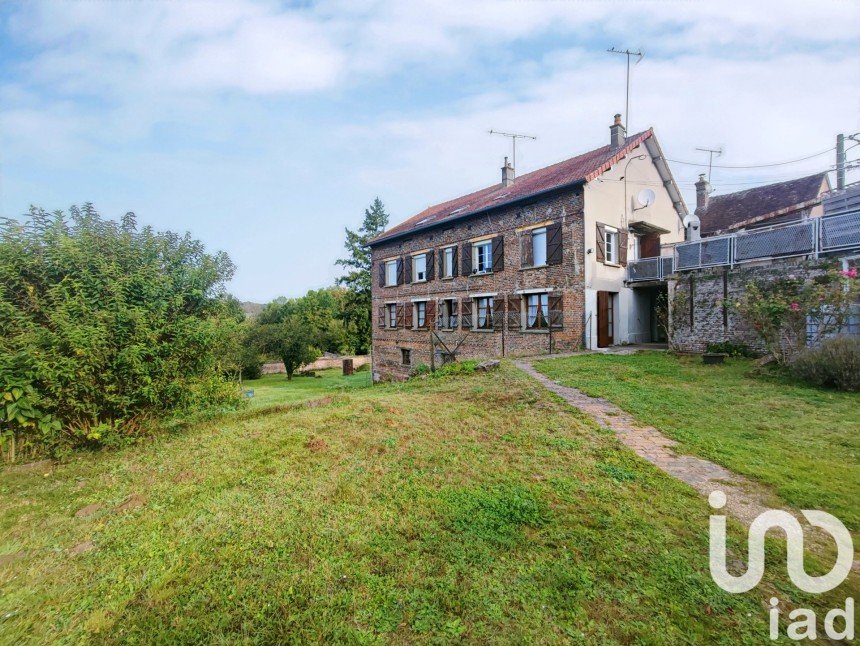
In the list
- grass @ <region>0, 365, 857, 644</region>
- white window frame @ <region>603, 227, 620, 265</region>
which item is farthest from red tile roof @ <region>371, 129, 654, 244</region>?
grass @ <region>0, 365, 857, 644</region>

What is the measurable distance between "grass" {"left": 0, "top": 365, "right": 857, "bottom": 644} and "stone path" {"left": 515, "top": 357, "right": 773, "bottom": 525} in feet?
0.93

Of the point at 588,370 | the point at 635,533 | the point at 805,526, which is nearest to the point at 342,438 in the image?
the point at 635,533

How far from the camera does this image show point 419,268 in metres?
22.2

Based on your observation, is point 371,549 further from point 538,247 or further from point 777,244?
point 538,247

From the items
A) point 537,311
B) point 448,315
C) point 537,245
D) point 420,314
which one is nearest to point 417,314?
point 420,314

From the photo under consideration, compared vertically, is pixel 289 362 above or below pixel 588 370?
below

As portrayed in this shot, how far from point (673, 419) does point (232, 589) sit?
6.16 m

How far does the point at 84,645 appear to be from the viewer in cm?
228

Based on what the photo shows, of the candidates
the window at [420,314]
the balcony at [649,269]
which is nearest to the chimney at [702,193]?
the balcony at [649,269]

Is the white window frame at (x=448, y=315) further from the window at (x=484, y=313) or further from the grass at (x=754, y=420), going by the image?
the grass at (x=754, y=420)

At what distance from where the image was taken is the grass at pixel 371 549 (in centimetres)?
234

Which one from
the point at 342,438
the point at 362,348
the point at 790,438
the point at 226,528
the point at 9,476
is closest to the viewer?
the point at 226,528

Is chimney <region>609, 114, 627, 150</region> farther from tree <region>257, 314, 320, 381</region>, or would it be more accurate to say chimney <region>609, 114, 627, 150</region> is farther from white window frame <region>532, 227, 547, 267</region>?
tree <region>257, 314, 320, 381</region>

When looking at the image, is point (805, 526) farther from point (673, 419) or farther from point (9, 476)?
point (9, 476)
